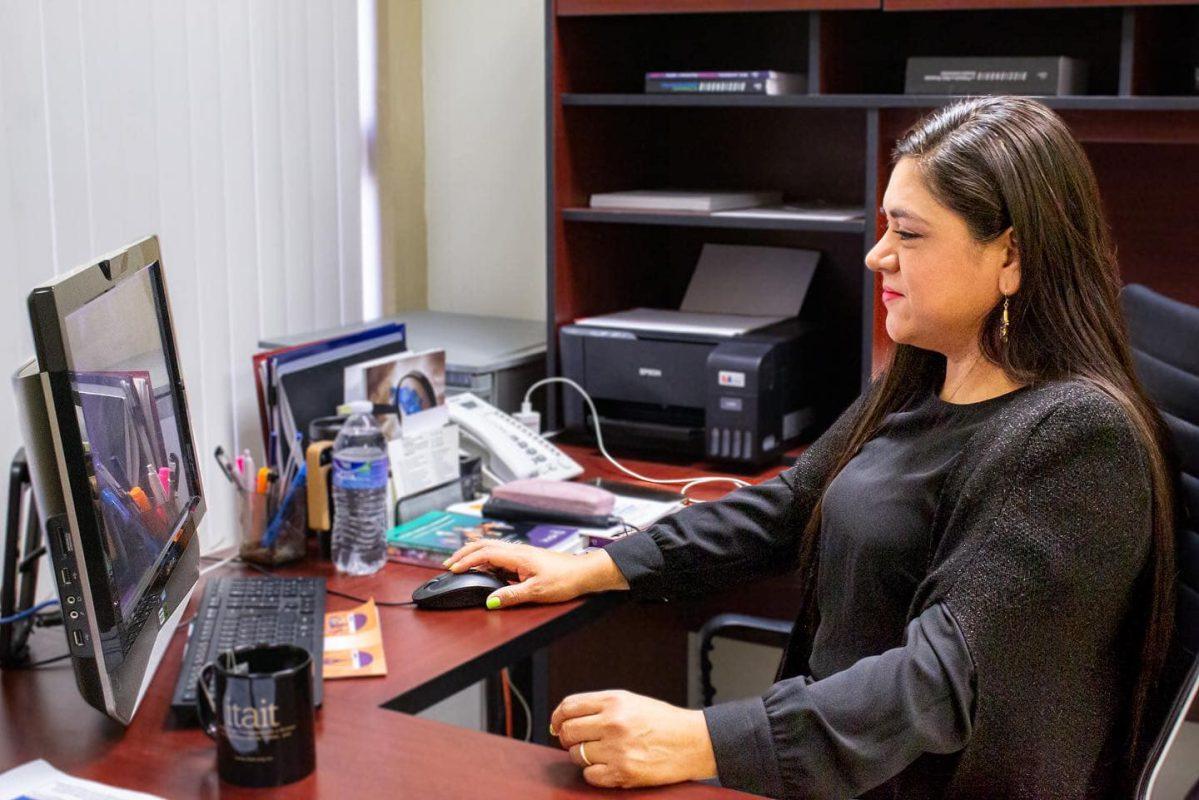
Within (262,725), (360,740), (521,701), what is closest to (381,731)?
(360,740)

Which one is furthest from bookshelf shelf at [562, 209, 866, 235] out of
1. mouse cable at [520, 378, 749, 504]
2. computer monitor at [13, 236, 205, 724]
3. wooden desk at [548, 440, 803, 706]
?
computer monitor at [13, 236, 205, 724]

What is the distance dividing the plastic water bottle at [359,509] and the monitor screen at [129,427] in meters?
0.31

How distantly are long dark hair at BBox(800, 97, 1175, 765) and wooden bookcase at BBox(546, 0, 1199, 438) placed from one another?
731 millimetres

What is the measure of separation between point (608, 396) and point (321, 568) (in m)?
0.77

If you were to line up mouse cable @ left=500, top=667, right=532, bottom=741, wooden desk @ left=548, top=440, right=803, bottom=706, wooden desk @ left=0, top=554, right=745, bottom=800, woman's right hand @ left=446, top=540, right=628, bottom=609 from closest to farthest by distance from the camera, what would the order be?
wooden desk @ left=0, top=554, right=745, bottom=800 → woman's right hand @ left=446, top=540, right=628, bottom=609 → wooden desk @ left=548, top=440, right=803, bottom=706 → mouse cable @ left=500, top=667, right=532, bottom=741

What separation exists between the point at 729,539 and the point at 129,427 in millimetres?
715

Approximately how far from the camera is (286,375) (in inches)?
81.2

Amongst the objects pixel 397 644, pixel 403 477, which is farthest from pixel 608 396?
pixel 397 644

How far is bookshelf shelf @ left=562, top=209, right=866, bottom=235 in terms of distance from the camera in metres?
2.31

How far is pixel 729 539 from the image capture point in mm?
1707

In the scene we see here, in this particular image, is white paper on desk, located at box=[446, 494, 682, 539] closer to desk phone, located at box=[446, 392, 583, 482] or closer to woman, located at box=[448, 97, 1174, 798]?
desk phone, located at box=[446, 392, 583, 482]

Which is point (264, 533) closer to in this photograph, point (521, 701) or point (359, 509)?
point (359, 509)

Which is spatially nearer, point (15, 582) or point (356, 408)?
point (15, 582)

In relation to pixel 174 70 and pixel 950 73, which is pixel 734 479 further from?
pixel 174 70
